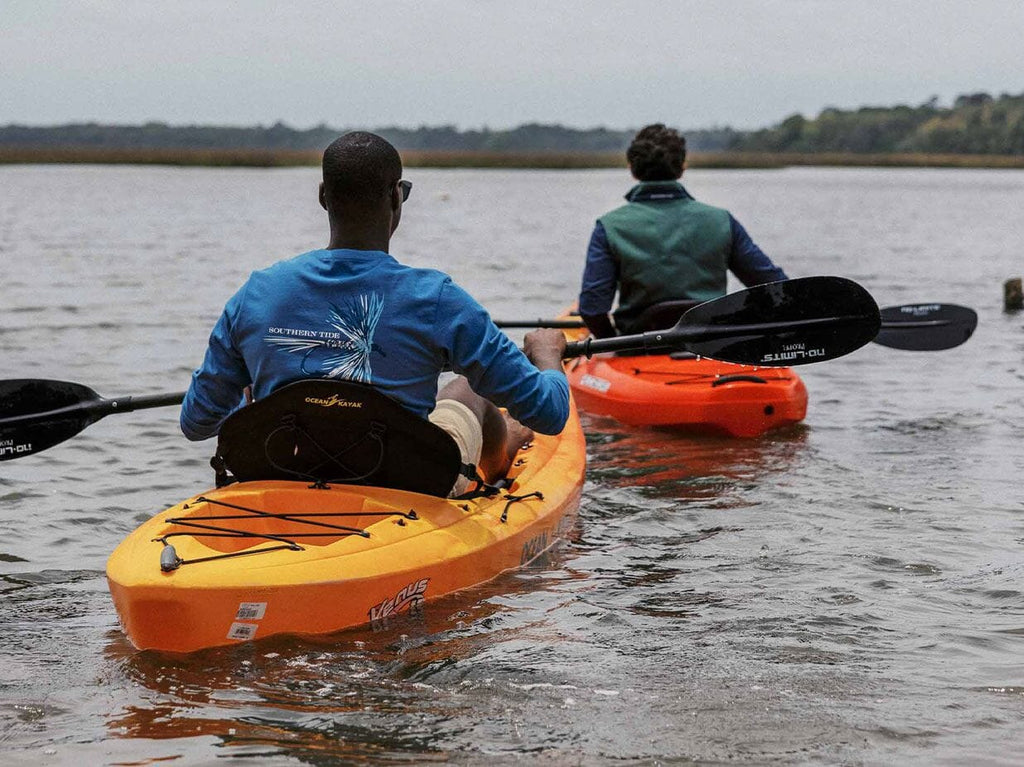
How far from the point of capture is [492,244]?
32188mm

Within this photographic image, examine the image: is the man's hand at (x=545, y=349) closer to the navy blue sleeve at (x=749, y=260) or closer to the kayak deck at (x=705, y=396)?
the kayak deck at (x=705, y=396)

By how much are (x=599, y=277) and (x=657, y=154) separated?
89 cm

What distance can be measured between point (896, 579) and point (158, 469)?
15.6ft

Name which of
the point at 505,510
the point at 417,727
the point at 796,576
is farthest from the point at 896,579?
the point at 417,727

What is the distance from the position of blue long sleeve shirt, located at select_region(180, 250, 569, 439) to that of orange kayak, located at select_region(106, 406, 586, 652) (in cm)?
Result: 44

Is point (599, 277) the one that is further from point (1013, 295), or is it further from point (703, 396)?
point (1013, 295)

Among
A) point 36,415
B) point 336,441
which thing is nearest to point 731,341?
point 336,441

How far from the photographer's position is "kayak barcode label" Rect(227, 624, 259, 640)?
4.48m

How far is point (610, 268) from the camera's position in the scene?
927 centimetres

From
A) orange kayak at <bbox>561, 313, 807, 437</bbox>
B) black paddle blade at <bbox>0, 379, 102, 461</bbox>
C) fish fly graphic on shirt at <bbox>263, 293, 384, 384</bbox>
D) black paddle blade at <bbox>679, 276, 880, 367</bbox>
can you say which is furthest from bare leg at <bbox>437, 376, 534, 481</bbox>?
orange kayak at <bbox>561, 313, 807, 437</bbox>

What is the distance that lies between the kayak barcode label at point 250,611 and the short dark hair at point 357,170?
1379 millimetres

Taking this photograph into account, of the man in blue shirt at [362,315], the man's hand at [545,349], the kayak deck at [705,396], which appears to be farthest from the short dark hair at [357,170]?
the kayak deck at [705,396]

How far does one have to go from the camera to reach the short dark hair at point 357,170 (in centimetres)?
473

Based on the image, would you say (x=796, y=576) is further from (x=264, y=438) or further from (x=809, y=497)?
(x=264, y=438)
